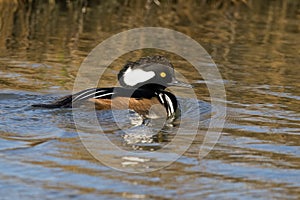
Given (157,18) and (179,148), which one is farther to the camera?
(157,18)

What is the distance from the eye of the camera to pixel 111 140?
7.36m

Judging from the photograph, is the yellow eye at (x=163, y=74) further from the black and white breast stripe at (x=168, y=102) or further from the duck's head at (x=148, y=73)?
the black and white breast stripe at (x=168, y=102)

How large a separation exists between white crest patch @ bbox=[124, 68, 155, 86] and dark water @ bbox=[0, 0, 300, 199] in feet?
2.08

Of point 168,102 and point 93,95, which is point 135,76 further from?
point 93,95

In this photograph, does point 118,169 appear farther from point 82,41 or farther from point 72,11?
point 72,11

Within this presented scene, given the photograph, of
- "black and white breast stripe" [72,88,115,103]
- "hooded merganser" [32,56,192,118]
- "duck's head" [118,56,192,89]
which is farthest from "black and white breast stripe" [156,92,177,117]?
"black and white breast stripe" [72,88,115,103]

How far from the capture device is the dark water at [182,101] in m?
6.01

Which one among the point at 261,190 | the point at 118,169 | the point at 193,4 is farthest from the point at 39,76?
the point at 193,4

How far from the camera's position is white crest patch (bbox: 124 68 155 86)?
30.3ft

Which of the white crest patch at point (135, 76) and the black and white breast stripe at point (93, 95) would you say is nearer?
the black and white breast stripe at point (93, 95)

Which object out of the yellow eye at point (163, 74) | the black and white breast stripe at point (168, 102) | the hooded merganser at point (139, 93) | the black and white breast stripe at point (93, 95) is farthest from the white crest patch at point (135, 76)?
the black and white breast stripe at point (93, 95)

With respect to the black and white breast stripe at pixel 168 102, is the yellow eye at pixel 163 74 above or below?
above

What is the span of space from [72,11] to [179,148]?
9030 mm

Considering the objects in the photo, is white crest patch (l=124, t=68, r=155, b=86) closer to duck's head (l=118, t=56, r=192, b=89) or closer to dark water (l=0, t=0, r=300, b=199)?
Answer: duck's head (l=118, t=56, r=192, b=89)
